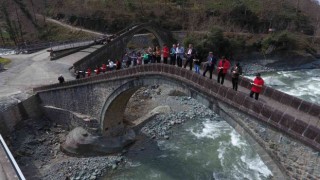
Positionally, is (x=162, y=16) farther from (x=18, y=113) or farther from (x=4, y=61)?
(x=18, y=113)

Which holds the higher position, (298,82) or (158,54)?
(158,54)

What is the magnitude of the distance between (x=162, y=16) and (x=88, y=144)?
3992 centimetres

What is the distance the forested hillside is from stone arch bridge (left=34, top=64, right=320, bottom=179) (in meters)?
30.6

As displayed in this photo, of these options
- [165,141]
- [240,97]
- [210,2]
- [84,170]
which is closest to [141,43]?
[210,2]

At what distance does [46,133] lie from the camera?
23.8m

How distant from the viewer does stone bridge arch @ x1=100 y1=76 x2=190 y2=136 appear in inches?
717

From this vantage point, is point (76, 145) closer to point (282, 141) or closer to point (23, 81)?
point (23, 81)

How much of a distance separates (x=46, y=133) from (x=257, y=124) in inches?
688

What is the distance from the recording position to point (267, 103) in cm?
1334

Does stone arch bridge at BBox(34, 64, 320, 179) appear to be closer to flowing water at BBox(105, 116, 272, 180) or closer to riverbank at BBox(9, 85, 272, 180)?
riverbank at BBox(9, 85, 272, 180)

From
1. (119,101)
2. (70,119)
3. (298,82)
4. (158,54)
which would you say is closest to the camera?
(158,54)

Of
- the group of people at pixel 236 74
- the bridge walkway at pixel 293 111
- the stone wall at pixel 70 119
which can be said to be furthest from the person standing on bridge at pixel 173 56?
the stone wall at pixel 70 119

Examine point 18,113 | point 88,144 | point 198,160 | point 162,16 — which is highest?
point 162,16

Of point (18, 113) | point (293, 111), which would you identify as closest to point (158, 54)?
point (293, 111)
